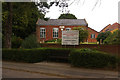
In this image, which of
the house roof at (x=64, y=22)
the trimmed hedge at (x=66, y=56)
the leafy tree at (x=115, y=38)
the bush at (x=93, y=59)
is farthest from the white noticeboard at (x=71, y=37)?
the house roof at (x=64, y=22)

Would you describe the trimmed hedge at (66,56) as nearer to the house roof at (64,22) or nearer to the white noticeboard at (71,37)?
the white noticeboard at (71,37)

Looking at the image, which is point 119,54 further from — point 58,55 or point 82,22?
point 82,22

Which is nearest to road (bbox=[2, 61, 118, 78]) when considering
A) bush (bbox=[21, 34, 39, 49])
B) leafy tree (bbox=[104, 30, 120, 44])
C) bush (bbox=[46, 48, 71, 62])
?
bush (bbox=[46, 48, 71, 62])

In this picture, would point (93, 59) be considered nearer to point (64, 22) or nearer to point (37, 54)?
point (37, 54)

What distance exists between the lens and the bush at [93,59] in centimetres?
866

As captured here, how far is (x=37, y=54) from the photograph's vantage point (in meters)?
11.7

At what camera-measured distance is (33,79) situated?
6.41 metres

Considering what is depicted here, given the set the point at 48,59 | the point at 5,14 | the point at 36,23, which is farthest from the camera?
the point at 36,23

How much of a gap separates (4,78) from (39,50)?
5.24 m

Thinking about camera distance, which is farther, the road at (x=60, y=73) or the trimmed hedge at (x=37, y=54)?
the trimmed hedge at (x=37, y=54)

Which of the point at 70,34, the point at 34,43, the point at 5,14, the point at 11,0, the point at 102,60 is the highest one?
the point at 11,0

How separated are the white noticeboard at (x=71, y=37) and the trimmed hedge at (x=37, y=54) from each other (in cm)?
172

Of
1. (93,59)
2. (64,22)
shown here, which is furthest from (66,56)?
(64,22)

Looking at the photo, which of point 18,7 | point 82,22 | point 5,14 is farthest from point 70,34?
point 82,22
